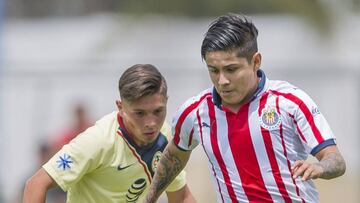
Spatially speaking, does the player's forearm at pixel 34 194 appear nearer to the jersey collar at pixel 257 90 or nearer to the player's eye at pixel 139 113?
the player's eye at pixel 139 113

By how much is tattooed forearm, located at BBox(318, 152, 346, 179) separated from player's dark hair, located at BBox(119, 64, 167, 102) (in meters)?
1.37

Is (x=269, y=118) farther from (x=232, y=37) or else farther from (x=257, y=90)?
(x=232, y=37)

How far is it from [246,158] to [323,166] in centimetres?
67

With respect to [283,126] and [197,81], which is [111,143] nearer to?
[283,126]

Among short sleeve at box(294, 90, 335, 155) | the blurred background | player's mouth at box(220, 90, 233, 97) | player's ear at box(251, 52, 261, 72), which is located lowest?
the blurred background

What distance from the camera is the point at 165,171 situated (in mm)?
7129

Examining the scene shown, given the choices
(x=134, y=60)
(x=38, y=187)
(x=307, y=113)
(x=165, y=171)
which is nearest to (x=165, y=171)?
(x=165, y=171)

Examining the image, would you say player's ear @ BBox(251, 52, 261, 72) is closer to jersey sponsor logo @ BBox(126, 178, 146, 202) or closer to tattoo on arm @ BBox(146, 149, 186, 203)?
tattoo on arm @ BBox(146, 149, 186, 203)

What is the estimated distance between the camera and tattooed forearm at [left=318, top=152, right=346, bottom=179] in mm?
6066

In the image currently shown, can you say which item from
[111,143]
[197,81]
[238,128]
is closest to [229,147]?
[238,128]

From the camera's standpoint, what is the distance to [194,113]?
22.4ft

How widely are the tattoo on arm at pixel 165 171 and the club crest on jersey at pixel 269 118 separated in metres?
0.79

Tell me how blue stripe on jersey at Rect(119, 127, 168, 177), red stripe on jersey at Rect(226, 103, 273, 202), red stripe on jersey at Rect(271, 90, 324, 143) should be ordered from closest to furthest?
red stripe on jersey at Rect(271, 90, 324, 143)
red stripe on jersey at Rect(226, 103, 273, 202)
blue stripe on jersey at Rect(119, 127, 168, 177)

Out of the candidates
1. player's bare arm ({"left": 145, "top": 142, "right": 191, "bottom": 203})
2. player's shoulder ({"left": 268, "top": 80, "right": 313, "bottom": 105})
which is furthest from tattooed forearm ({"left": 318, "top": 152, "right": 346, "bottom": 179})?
player's bare arm ({"left": 145, "top": 142, "right": 191, "bottom": 203})
